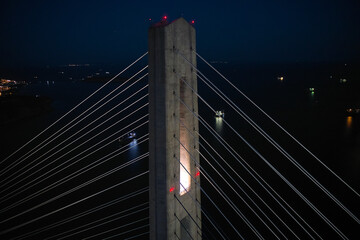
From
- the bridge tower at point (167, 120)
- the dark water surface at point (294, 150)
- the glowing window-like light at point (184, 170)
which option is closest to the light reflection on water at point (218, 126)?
the dark water surface at point (294, 150)

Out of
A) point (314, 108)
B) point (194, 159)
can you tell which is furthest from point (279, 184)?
point (314, 108)

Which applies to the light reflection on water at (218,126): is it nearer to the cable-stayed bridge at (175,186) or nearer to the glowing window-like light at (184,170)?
the cable-stayed bridge at (175,186)

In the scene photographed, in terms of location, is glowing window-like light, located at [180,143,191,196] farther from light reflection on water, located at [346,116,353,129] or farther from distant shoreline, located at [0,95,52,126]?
distant shoreline, located at [0,95,52,126]

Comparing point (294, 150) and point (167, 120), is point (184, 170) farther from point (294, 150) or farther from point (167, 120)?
point (294, 150)

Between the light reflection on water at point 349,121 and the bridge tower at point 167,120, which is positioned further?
the light reflection on water at point 349,121

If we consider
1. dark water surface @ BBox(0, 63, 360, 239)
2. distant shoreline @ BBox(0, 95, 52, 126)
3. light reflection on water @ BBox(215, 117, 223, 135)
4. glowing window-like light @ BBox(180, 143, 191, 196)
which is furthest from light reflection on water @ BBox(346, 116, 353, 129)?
distant shoreline @ BBox(0, 95, 52, 126)

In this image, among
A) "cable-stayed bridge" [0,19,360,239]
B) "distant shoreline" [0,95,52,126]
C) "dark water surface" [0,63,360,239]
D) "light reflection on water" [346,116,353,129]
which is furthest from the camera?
"distant shoreline" [0,95,52,126]

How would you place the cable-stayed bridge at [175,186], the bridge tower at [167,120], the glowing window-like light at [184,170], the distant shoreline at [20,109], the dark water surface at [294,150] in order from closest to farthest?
the bridge tower at [167,120], the cable-stayed bridge at [175,186], the glowing window-like light at [184,170], the dark water surface at [294,150], the distant shoreline at [20,109]

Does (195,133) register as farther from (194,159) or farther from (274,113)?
(274,113)
